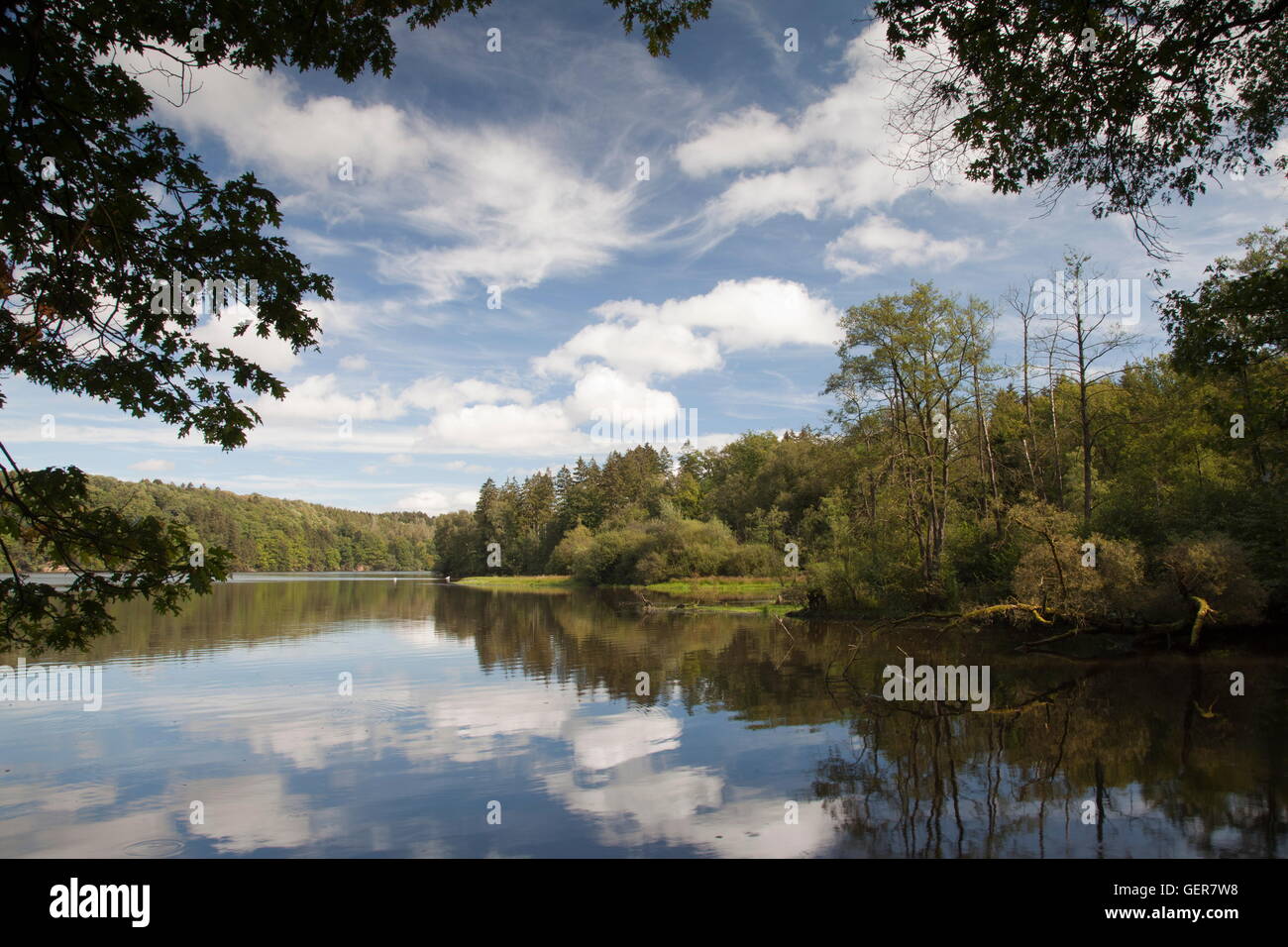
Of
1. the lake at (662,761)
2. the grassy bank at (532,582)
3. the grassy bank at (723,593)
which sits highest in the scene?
the lake at (662,761)

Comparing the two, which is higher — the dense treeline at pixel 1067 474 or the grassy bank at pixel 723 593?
the dense treeline at pixel 1067 474

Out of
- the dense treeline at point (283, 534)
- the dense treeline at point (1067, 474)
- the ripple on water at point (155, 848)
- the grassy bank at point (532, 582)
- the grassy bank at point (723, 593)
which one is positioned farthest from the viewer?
the dense treeline at point (283, 534)

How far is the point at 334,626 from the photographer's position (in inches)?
1465

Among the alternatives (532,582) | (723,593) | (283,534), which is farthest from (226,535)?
(723,593)

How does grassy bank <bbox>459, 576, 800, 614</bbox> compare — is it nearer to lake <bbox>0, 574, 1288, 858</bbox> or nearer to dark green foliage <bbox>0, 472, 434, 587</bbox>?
lake <bbox>0, 574, 1288, 858</bbox>

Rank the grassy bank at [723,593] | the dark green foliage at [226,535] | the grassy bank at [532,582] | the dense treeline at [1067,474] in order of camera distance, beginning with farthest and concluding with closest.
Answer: the grassy bank at [532,582] < the grassy bank at [723,593] < the dense treeline at [1067,474] < the dark green foliage at [226,535]

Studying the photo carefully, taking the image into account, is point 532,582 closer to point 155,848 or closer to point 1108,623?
point 1108,623

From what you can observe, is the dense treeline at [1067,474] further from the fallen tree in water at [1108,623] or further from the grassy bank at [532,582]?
the grassy bank at [532,582]

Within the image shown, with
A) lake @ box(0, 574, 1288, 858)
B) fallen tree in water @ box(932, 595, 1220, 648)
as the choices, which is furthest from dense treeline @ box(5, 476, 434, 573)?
fallen tree in water @ box(932, 595, 1220, 648)

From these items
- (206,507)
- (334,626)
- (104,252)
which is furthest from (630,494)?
(104,252)

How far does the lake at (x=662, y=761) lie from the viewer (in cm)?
854

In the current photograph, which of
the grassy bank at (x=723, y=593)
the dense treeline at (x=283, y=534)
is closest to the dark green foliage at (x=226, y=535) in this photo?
the dense treeline at (x=283, y=534)

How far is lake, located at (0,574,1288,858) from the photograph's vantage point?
854 centimetres

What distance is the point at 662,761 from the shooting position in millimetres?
11805
